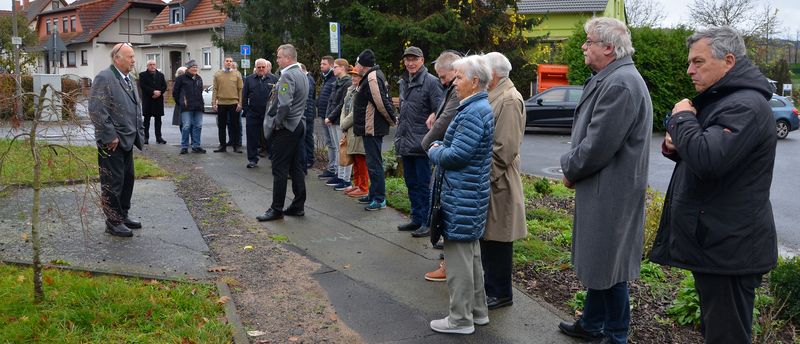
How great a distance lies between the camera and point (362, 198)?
31.3 ft

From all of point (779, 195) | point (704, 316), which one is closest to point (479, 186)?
point (704, 316)

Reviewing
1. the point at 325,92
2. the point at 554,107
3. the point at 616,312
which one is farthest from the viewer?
the point at 554,107

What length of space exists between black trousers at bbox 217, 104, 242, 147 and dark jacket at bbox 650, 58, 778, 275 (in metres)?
11.6

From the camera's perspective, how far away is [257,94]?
12.3m

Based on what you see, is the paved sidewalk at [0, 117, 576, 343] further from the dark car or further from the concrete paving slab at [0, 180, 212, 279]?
the dark car

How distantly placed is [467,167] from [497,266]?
1.07m

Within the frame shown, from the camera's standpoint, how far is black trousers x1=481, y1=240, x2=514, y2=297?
17.4 feet

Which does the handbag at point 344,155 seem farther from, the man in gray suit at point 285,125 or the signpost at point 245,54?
the signpost at point 245,54

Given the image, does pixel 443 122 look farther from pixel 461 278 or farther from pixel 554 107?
pixel 554 107

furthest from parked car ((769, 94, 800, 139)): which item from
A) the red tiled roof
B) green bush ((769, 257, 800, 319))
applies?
the red tiled roof

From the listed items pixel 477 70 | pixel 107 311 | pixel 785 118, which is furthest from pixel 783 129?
pixel 107 311

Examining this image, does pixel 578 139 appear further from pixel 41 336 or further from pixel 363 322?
pixel 41 336

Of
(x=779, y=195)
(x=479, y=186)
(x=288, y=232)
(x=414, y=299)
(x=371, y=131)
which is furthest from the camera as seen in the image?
(x=779, y=195)

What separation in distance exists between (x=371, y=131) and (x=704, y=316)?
5.50 m
